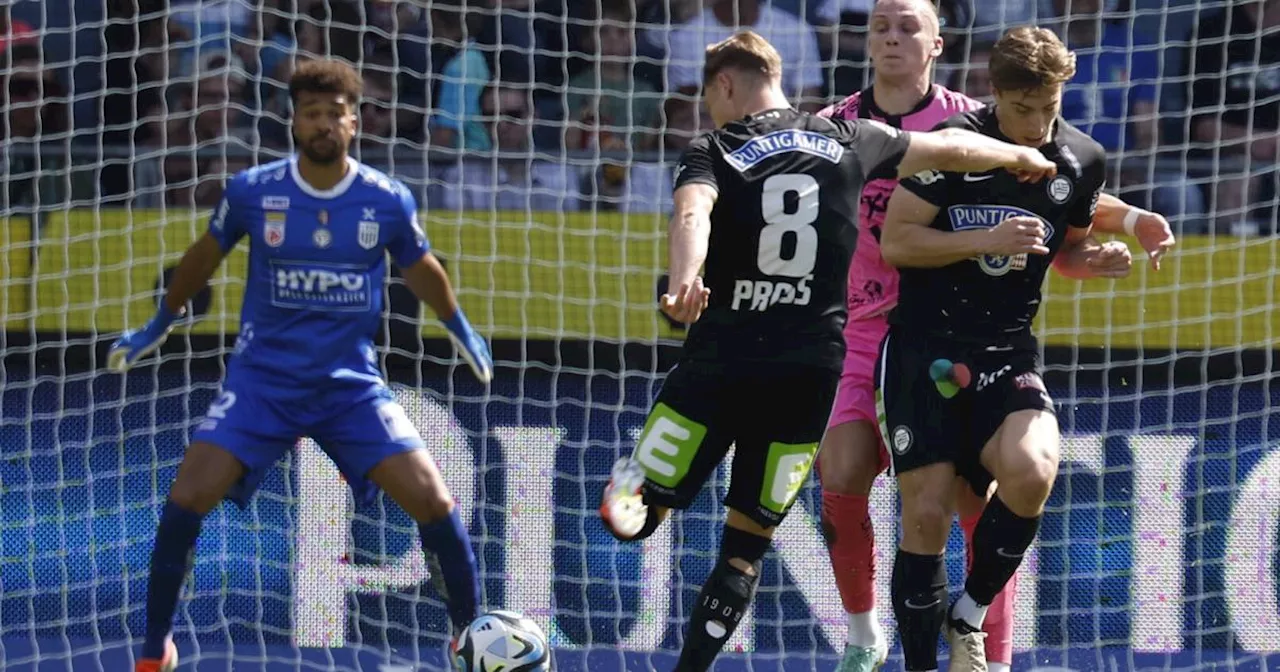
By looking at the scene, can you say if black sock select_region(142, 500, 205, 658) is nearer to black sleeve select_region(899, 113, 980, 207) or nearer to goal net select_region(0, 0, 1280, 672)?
goal net select_region(0, 0, 1280, 672)

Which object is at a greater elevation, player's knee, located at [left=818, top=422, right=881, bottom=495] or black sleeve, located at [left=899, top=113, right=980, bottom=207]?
black sleeve, located at [left=899, top=113, right=980, bottom=207]

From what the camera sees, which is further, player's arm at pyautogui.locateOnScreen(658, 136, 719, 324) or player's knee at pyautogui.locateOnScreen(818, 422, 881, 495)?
player's knee at pyautogui.locateOnScreen(818, 422, 881, 495)

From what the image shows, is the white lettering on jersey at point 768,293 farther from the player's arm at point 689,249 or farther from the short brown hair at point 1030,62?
the short brown hair at point 1030,62

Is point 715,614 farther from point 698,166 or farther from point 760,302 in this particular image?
point 698,166

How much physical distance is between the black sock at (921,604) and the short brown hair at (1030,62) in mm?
1302

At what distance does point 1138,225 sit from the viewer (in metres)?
5.17

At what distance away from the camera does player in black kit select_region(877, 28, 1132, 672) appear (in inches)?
191

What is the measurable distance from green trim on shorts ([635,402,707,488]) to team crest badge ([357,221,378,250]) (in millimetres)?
1131

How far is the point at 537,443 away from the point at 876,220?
7.04 ft

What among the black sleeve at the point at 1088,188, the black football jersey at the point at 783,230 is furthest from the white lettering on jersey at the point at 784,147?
the black sleeve at the point at 1088,188

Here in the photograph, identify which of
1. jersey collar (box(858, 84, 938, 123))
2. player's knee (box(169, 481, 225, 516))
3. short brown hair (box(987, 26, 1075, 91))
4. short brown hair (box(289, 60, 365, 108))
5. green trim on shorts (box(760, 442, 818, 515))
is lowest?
player's knee (box(169, 481, 225, 516))

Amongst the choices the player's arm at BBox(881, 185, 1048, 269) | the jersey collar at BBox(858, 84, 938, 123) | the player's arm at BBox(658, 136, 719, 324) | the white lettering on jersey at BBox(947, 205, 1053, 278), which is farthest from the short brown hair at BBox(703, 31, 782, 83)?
the jersey collar at BBox(858, 84, 938, 123)

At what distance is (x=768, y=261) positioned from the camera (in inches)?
191

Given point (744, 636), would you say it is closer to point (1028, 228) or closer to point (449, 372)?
point (449, 372)
